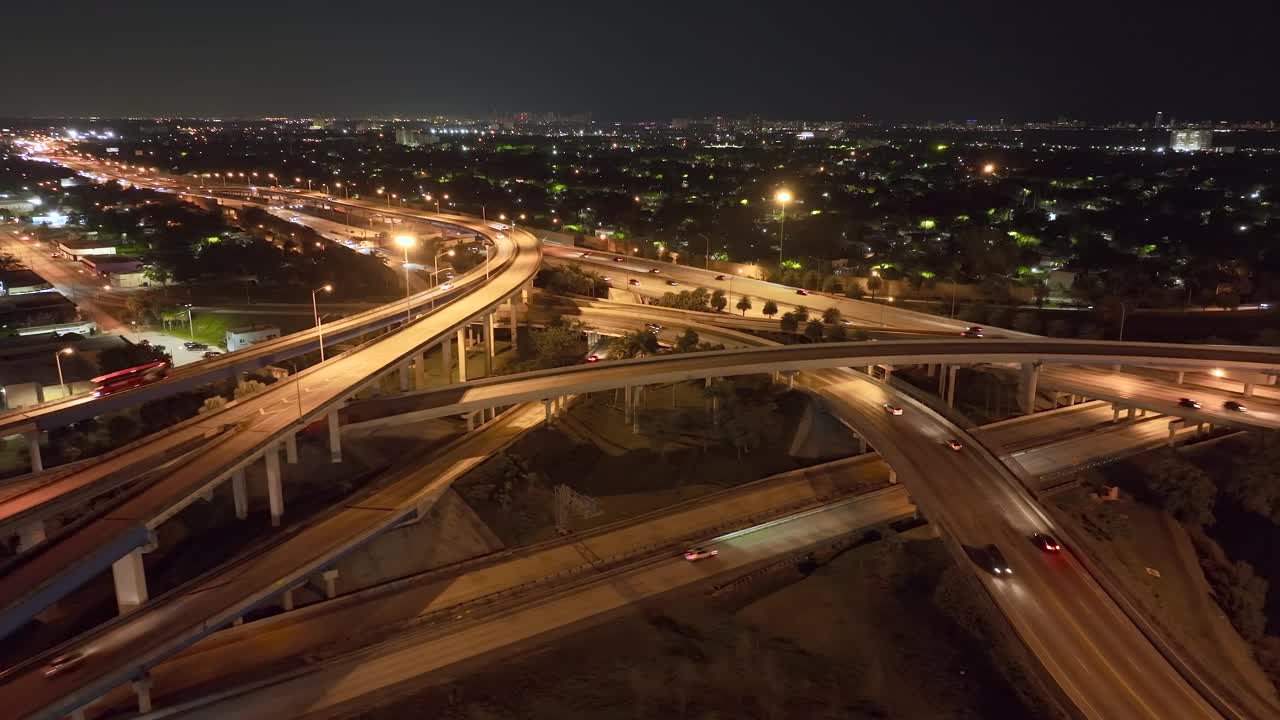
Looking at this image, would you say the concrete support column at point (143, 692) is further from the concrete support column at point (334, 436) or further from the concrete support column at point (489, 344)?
the concrete support column at point (489, 344)

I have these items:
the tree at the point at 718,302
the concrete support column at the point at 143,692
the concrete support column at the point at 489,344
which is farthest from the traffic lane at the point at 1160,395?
the concrete support column at the point at 143,692

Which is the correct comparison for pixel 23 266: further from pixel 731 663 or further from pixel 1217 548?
pixel 1217 548

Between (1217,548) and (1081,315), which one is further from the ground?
(1081,315)

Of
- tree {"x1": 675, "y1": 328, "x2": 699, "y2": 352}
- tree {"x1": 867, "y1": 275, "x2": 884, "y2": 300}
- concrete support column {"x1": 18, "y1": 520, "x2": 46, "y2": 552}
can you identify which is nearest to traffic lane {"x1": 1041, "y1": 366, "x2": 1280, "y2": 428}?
tree {"x1": 675, "y1": 328, "x2": 699, "y2": 352}

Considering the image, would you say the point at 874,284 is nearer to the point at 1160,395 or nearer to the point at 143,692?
the point at 1160,395

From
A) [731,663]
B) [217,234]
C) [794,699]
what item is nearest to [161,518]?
[731,663]

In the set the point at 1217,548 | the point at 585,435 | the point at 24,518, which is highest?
the point at 24,518

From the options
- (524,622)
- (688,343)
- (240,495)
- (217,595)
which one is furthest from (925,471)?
(240,495)
